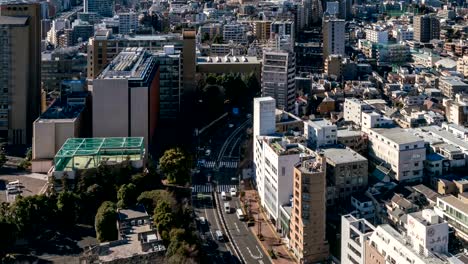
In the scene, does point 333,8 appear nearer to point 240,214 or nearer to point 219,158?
point 219,158

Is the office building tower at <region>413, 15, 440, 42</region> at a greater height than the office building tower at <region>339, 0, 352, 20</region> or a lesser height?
lesser

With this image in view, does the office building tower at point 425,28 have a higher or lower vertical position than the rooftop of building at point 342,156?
higher

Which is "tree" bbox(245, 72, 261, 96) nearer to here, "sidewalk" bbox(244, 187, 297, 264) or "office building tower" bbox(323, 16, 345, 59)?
"office building tower" bbox(323, 16, 345, 59)

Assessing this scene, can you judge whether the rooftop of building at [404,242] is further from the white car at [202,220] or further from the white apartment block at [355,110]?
the white apartment block at [355,110]

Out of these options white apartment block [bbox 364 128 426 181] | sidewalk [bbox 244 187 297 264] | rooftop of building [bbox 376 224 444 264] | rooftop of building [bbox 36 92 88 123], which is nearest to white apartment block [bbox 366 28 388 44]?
white apartment block [bbox 364 128 426 181]

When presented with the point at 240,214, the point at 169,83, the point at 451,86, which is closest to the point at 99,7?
the point at 169,83

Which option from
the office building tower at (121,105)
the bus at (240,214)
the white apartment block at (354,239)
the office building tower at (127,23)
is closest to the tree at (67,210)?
the bus at (240,214)
